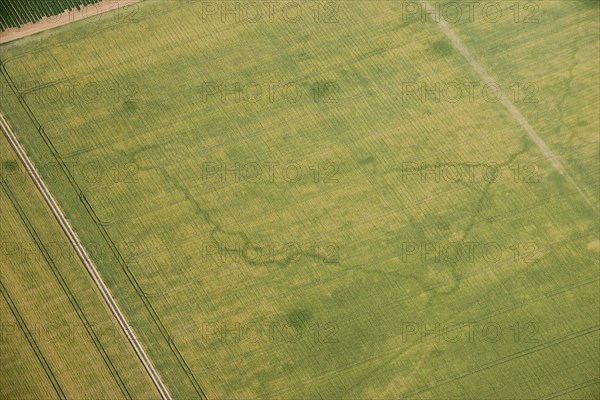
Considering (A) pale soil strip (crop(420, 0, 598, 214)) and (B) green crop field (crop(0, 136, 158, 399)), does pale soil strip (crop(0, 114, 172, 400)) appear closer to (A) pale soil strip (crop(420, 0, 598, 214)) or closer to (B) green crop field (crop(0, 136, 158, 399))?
(B) green crop field (crop(0, 136, 158, 399))

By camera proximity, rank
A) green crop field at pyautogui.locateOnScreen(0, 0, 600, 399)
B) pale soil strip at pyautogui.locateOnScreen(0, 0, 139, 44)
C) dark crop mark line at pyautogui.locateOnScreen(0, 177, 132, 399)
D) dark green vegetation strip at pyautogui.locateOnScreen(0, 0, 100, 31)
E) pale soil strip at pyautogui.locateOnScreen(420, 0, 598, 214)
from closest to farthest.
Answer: green crop field at pyautogui.locateOnScreen(0, 0, 600, 399)
dark crop mark line at pyautogui.locateOnScreen(0, 177, 132, 399)
pale soil strip at pyautogui.locateOnScreen(420, 0, 598, 214)
pale soil strip at pyautogui.locateOnScreen(0, 0, 139, 44)
dark green vegetation strip at pyautogui.locateOnScreen(0, 0, 100, 31)

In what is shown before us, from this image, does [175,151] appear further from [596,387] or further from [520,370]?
[596,387]

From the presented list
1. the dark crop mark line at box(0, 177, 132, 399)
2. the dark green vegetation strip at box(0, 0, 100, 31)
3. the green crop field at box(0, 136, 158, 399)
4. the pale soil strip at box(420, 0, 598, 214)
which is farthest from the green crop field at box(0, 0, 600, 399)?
the dark green vegetation strip at box(0, 0, 100, 31)

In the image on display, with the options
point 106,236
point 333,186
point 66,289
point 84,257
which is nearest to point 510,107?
point 333,186

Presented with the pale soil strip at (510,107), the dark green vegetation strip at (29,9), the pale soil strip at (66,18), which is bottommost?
the pale soil strip at (510,107)

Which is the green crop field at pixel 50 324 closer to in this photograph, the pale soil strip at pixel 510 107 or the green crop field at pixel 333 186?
the green crop field at pixel 333 186

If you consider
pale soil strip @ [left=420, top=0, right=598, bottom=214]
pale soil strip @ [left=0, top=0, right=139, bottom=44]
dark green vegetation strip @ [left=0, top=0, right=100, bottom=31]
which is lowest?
pale soil strip @ [left=420, top=0, right=598, bottom=214]

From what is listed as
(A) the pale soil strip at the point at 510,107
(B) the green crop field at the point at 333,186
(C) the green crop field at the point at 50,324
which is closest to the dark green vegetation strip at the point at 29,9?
(B) the green crop field at the point at 333,186
